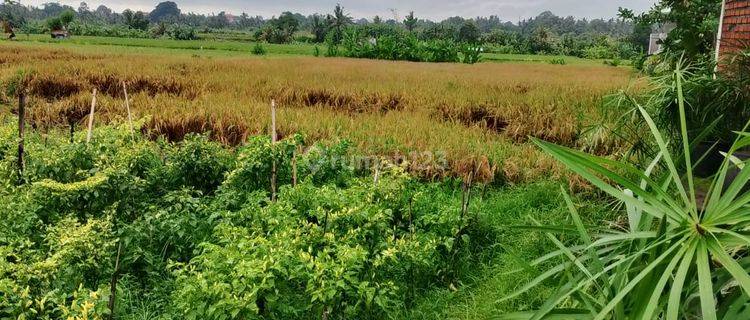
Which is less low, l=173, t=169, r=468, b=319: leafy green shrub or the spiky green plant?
the spiky green plant

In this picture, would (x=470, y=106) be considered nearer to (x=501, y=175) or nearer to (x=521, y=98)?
(x=521, y=98)

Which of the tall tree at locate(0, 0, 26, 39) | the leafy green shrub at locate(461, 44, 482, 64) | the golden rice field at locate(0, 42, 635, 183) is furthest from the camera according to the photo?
the tall tree at locate(0, 0, 26, 39)

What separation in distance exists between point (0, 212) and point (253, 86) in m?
7.53

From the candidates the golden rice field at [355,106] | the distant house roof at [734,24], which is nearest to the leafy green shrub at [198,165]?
the golden rice field at [355,106]

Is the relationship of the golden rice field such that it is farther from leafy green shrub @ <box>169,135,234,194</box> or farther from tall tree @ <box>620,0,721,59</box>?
leafy green shrub @ <box>169,135,234,194</box>

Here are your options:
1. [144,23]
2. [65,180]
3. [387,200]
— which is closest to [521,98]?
[387,200]

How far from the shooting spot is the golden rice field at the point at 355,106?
20.3 feet

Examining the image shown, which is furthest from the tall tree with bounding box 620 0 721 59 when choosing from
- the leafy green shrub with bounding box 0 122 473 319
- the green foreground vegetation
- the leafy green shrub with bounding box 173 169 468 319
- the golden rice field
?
the leafy green shrub with bounding box 173 169 468 319

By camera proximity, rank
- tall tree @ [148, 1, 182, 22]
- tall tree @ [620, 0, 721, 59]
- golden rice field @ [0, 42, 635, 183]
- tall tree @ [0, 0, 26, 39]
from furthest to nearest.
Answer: tall tree @ [148, 1, 182, 22], tall tree @ [0, 0, 26, 39], tall tree @ [620, 0, 721, 59], golden rice field @ [0, 42, 635, 183]

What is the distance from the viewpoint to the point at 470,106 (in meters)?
8.77

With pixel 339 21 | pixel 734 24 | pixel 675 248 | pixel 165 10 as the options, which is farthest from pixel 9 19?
pixel 165 10

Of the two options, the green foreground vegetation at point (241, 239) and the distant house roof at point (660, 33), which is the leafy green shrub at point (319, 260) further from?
the distant house roof at point (660, 33)

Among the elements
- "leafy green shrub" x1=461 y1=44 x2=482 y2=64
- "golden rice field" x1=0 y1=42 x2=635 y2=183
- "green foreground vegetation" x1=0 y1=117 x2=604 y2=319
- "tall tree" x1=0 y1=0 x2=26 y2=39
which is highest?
"tall tree" x1=0 y1=0 x2=26 y2=39

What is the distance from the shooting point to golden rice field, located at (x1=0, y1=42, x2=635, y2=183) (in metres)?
6.18
